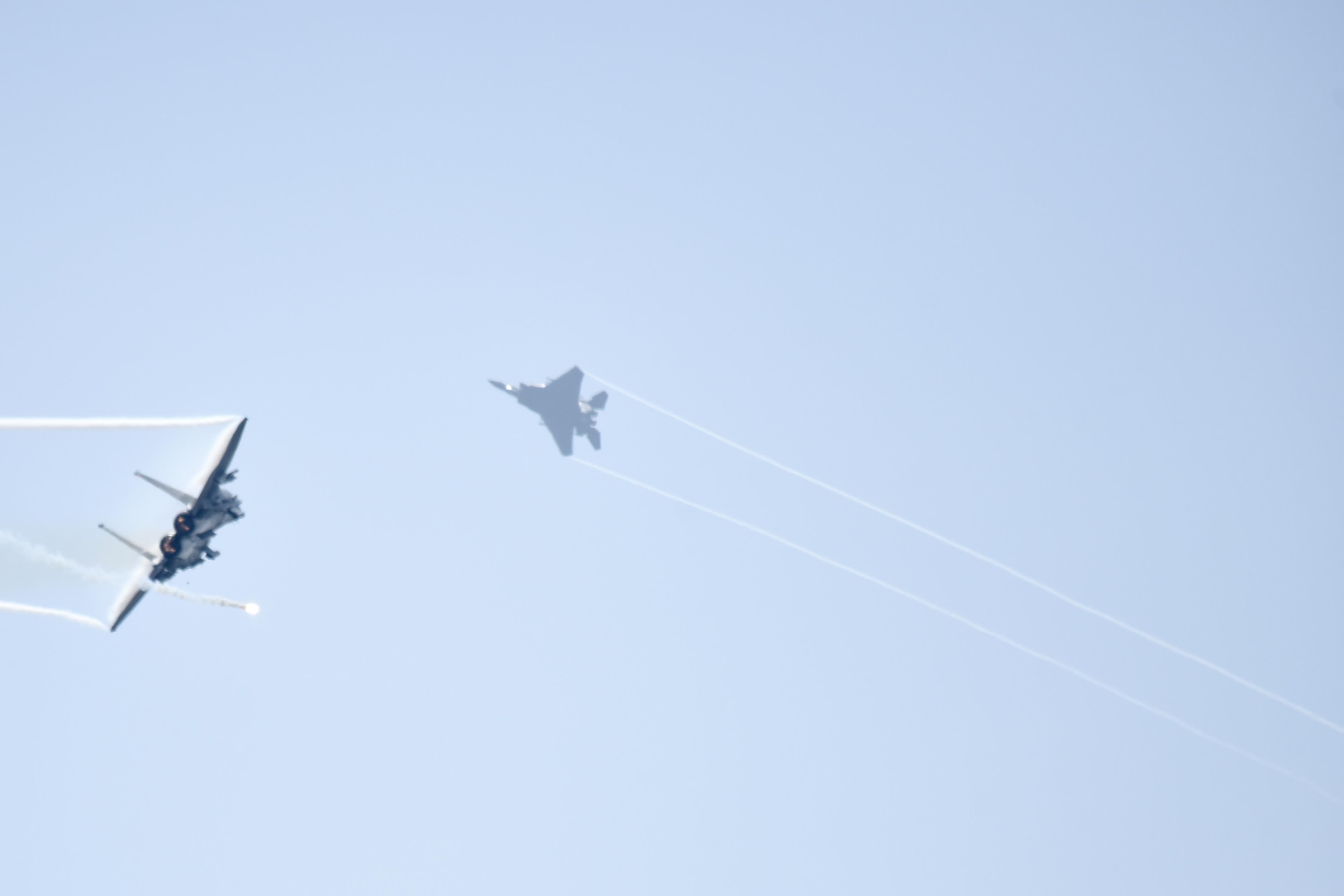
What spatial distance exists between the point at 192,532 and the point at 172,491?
8.28ft

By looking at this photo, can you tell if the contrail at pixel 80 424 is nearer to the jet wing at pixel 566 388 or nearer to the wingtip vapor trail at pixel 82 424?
the wingtip vapor trail at pixel 82 424

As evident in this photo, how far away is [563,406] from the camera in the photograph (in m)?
105

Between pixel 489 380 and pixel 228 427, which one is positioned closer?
pixel 228 427

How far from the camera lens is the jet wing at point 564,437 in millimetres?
105438

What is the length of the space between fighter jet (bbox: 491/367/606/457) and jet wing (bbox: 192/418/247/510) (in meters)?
50.1

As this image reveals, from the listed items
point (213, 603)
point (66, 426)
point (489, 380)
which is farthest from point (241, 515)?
point (489, 380)

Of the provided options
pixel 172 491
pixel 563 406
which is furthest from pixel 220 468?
pixel 563 406

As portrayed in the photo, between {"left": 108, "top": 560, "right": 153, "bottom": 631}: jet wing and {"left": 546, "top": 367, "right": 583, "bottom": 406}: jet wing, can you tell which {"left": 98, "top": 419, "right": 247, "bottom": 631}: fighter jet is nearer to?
{"left": 108, "top": 560, "right": 153, "bottom": 631}: jet wing

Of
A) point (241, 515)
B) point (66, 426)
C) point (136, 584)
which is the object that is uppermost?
point (66, 426)

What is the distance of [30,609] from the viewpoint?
43.8 meters

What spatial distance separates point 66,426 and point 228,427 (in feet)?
37.1

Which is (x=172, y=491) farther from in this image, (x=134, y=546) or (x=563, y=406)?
(x=563, y=406)

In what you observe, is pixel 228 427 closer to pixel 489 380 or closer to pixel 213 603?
pixel 213 603

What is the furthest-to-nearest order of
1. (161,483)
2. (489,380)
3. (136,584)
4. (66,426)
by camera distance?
(489,380) → (136,584) → (161,483) → (66,426)
